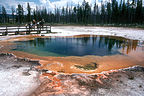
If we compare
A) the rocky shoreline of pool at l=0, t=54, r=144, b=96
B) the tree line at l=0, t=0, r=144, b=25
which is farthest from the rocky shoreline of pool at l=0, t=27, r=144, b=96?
the tree line at l=0, t=0, r=144, b=25

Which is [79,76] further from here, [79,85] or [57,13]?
[57,13]

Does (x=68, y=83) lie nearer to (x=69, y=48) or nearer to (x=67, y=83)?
(x=67, y=83)

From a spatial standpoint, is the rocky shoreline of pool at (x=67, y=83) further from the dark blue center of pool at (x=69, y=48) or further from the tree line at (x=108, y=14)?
the tree line at (x=108, y=14)

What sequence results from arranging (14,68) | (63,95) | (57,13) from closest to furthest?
(63,95) < (14,68) < (57,13)

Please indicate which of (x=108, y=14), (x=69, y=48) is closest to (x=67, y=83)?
(x=69, y=48)

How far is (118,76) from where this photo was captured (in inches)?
195

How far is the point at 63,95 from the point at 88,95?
79 cm

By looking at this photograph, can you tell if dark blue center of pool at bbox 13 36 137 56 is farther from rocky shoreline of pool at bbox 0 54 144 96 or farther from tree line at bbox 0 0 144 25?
tree line at bbox 0 0 144 25

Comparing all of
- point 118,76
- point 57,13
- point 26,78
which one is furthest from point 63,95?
point 57,13

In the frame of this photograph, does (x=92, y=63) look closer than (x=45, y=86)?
No

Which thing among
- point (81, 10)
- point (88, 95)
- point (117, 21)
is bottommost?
point (88, 95)

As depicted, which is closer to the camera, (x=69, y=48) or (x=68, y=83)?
(x=68, y=83)

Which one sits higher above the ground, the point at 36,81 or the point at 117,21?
the point at 117,21

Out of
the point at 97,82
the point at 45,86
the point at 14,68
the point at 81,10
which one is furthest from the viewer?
the point at 81,10
